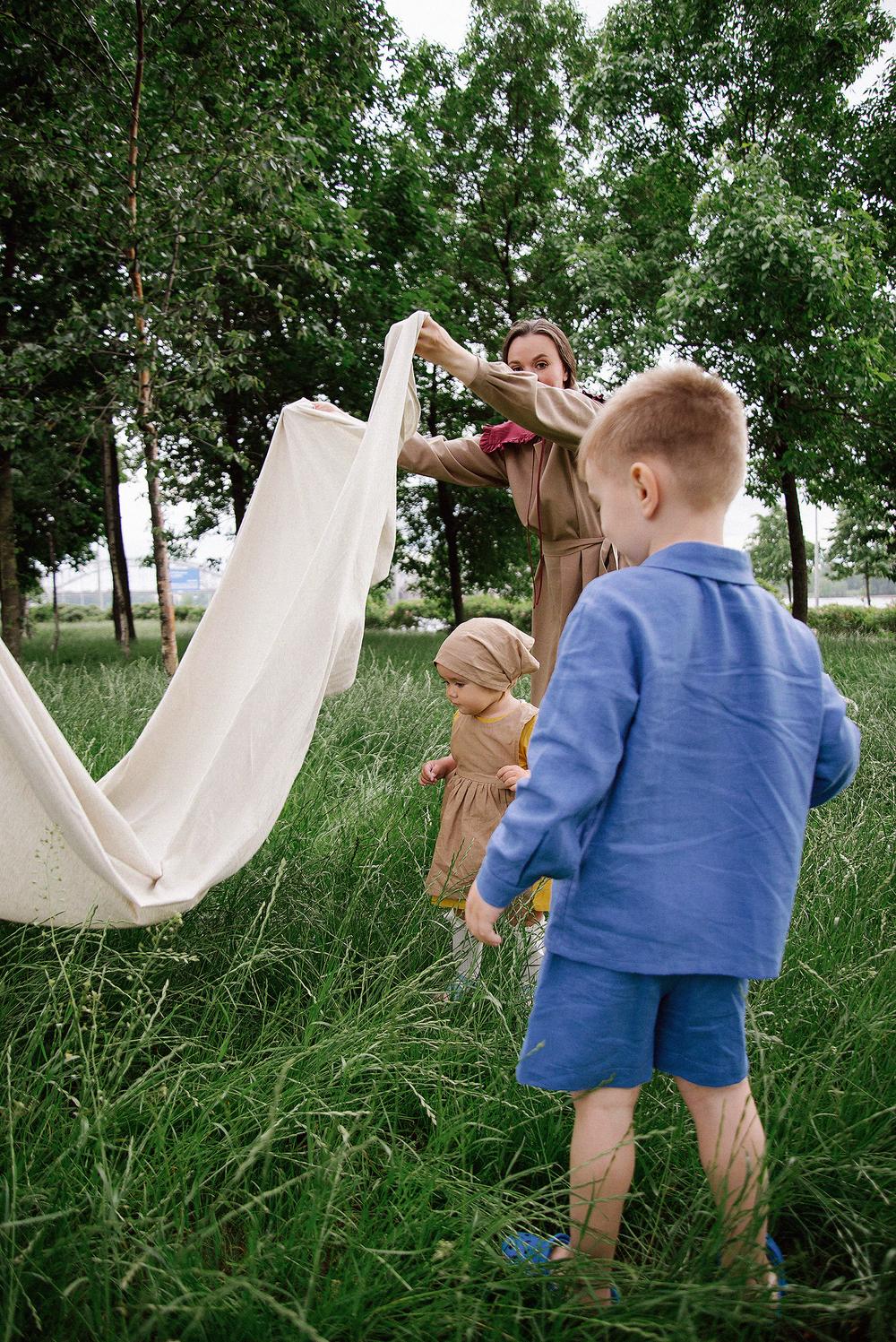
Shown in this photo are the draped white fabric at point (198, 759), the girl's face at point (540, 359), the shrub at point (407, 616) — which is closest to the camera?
the draped white fabric at point (198, 759)

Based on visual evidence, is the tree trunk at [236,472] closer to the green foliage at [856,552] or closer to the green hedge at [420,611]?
the green hedge at [420,611]

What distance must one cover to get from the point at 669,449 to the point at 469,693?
1.03 m

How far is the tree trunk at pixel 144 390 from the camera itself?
577 centimetres

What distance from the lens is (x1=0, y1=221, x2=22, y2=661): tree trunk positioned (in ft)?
27.8

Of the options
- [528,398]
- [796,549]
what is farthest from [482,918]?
[796,549]

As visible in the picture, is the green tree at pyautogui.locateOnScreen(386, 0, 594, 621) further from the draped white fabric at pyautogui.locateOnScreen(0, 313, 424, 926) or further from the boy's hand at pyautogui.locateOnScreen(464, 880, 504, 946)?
the boy's hand at pyautogui.locateOnScreen(464, 880, 504, 946)

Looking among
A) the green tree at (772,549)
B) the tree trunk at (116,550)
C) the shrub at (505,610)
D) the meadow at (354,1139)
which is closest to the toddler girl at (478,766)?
the meadow at (354,1139)

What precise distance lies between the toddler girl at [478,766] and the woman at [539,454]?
21 cm

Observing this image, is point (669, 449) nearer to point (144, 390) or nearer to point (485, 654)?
point (485, 654)

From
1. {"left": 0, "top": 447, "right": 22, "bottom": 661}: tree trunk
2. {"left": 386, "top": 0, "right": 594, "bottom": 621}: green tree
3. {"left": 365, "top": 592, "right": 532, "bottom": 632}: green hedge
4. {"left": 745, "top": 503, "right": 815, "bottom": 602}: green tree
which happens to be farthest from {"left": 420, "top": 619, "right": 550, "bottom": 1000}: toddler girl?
{"left": 745, "top": 503, "right": 815, "bottom": 602}: green tree

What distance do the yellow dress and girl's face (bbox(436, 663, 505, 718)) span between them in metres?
0.05

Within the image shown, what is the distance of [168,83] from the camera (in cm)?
637

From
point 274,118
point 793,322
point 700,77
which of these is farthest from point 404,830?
point 700,77

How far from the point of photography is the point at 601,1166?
1.30 m
